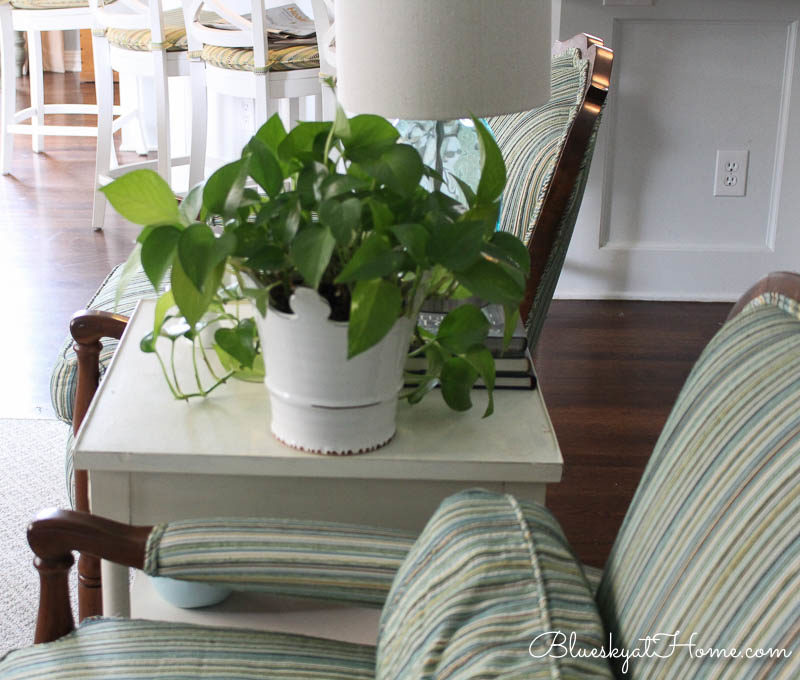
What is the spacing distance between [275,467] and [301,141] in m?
0.33

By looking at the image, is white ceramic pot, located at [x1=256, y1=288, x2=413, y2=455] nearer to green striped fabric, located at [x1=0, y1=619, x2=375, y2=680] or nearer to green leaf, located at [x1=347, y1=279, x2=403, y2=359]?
green leaf, located at [x1=347, y1=279, x2=403, y2=359]

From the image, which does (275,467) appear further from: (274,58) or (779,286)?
(274,58)

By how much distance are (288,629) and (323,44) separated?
229cm

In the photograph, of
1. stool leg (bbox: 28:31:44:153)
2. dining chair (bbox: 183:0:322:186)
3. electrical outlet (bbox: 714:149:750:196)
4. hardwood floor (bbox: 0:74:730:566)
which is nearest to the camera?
hardwood floor (bbox: 0:74:730:566)

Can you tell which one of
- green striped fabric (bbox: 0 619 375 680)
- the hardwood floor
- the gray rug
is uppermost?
green striped fabric (bbox: 0 619 375 680)

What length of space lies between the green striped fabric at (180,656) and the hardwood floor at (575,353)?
103 cm

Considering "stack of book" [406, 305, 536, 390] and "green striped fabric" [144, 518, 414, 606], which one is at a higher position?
"stack of book" [406, 305, 536, 390]

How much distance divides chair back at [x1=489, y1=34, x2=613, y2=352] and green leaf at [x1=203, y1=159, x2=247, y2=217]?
64 cm

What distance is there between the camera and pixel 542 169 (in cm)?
151

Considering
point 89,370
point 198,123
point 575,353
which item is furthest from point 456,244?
point 198,123

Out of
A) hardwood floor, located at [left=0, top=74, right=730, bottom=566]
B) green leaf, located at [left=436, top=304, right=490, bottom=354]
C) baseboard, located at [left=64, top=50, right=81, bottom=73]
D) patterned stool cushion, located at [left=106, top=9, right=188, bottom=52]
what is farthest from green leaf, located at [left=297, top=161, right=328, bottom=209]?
baseboard, located at [left=64, top=50, right=81, bottom=73]

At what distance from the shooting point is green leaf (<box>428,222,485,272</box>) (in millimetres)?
876

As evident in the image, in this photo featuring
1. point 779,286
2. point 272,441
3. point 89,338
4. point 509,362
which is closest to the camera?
point 779,286

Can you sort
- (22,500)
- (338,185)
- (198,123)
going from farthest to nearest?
(198,123)
(22,500)
(338,185)
